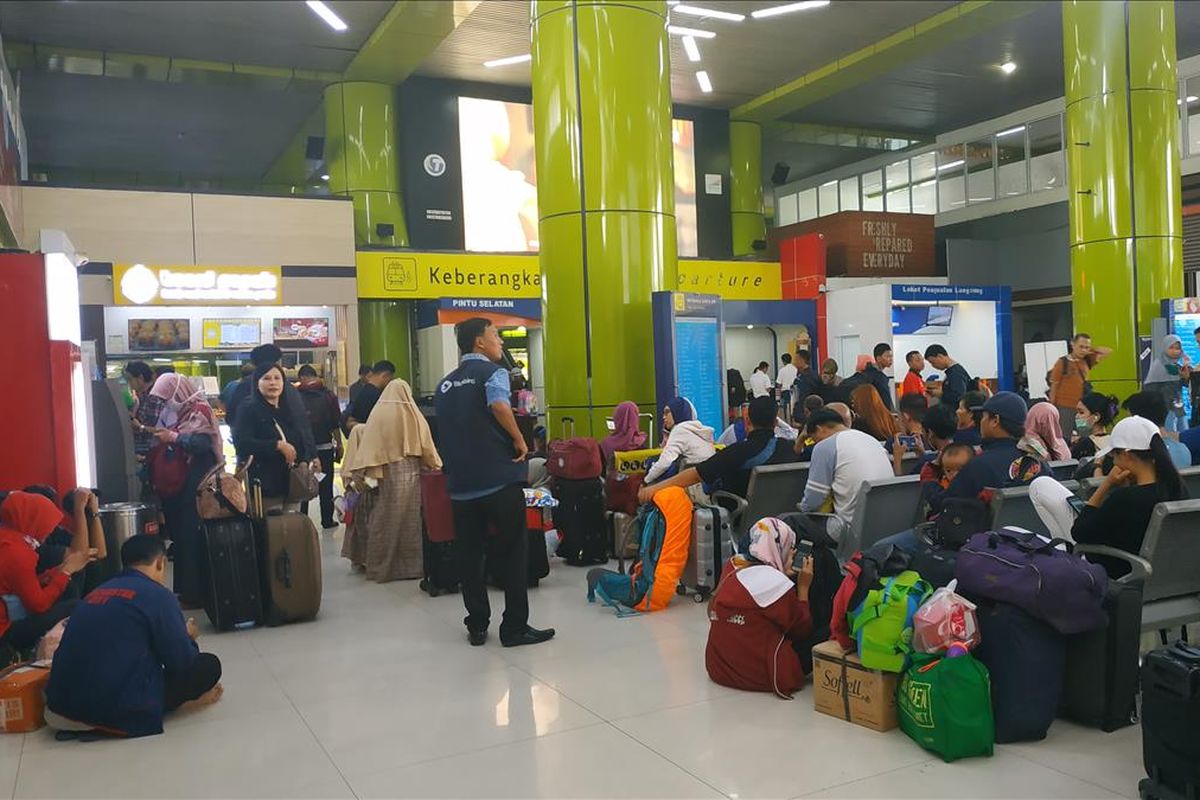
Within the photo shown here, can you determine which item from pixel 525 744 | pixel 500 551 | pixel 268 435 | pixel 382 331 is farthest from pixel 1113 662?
pixel 382 331

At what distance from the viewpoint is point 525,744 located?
3553 mm

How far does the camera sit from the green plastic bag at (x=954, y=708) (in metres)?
3.21

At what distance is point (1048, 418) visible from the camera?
18.0ft

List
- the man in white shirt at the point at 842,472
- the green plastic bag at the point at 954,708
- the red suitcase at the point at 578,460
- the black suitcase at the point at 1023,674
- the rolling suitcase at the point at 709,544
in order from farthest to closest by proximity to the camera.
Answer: the red suitcase at the point at 578,460 → the rolling suitcase at the point at 709,544 → the man in white shirt at the point at 842,472 → the black suitcase at the point at 1023,674 → the green plastic bag at the point at 954,708

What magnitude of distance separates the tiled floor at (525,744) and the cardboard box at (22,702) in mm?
72

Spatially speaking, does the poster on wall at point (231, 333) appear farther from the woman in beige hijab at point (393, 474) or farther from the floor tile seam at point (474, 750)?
the floor tile seam at point (474, 750)

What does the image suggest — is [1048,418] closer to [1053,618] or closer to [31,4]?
[1053,618]

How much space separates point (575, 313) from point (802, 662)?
5.00 meters

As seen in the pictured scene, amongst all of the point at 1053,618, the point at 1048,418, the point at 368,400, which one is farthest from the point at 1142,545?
the point at 368,400

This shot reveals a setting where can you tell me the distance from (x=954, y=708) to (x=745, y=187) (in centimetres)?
1832

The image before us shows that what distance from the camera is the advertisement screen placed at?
17.5 m

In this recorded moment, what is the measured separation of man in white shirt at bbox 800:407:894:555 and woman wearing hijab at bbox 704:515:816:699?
89 cm

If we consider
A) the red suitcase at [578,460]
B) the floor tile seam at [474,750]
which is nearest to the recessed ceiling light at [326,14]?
the red suitcase at [578,460]

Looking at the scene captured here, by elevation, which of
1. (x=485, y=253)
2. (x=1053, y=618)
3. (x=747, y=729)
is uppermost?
(x=485, y=253)
